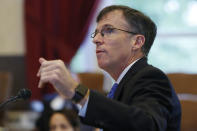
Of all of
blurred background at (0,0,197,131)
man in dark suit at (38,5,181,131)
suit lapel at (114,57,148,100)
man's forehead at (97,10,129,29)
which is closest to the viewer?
man in dark suit at (38,5,181,131)

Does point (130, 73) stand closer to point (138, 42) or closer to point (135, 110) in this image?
point (138, 42)

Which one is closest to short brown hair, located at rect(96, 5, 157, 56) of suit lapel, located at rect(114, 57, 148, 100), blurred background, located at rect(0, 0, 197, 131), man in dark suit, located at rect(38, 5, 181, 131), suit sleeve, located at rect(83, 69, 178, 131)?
man in dark suit, located at rect(38, 5, 181, 131)

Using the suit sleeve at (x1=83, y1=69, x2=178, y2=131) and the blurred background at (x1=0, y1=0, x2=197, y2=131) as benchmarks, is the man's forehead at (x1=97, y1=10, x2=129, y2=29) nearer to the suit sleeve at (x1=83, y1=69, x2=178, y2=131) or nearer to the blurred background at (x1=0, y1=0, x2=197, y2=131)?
the suit sleeve at (x1=83, y1=69, x2=178, y2=131)

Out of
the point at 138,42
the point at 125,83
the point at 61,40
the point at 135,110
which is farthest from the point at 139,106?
the point at 61,40

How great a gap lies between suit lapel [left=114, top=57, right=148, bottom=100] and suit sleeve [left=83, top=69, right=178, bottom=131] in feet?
0.45

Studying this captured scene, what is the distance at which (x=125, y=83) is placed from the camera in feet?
5.19

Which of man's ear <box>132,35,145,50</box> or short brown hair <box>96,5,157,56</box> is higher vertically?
short brown hair <box>96,5,157,56</box>

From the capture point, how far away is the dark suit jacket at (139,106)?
1262mm

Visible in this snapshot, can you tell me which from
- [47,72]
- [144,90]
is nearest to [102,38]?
[144,90]

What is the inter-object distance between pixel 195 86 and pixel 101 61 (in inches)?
24.5

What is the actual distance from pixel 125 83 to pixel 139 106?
27 cm

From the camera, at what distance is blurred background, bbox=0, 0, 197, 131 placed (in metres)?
4.30

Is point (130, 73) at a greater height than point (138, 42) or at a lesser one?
lesser

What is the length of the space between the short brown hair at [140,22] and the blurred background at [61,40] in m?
2.38
